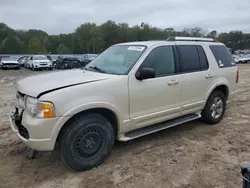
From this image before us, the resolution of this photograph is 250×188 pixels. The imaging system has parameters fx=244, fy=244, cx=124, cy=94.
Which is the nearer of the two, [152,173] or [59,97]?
[59,97]

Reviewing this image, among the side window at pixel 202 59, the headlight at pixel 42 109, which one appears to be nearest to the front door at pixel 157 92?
the side window at pixel 202 59

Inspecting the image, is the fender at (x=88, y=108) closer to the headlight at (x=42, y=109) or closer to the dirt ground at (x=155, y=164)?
the headlight at (x=42, y=109)

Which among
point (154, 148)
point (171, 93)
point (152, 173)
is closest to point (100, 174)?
point (152, 173)

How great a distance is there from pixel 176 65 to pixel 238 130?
1.95 meters

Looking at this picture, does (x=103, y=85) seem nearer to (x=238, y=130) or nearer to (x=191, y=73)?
(x=191, y=73)

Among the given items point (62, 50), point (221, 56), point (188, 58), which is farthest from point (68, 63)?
point (62, 50)

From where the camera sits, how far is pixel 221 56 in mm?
5328

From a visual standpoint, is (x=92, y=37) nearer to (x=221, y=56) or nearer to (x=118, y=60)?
(x=221, y=56)

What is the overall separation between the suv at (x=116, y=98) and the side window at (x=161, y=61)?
0.7 inches

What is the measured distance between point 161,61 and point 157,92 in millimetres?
582

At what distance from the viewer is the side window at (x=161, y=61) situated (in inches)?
159

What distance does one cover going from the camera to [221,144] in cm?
428

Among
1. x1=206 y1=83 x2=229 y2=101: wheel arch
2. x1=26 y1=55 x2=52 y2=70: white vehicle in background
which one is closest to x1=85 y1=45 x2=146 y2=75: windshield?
x1=206 y1=83 x2=229 y2=101: wheel arch

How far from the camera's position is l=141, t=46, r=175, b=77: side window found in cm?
404
